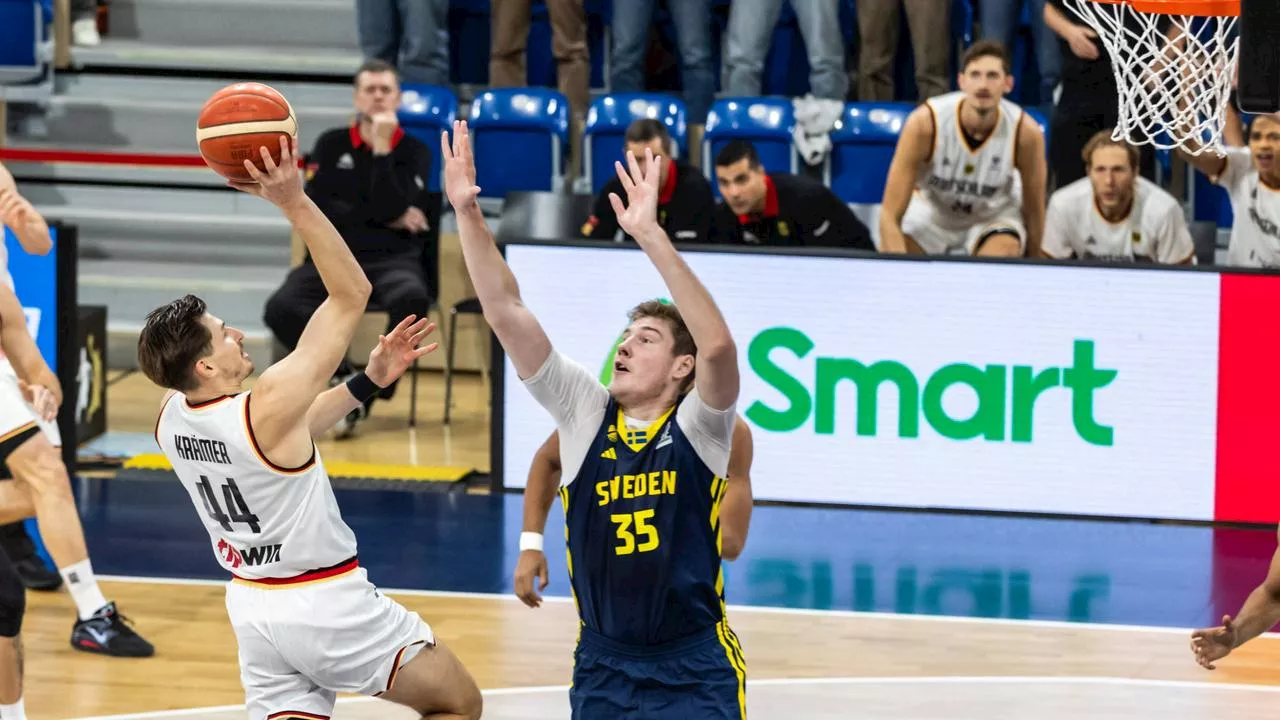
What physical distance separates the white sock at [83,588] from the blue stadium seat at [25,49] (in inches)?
243

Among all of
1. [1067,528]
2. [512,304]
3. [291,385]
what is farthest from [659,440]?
[1067,528]

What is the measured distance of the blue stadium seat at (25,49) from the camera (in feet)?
39.5

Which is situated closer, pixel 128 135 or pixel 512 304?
pixel 512 304

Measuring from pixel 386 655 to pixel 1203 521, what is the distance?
5111 mm

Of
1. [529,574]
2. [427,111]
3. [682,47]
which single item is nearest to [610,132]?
[682,47]

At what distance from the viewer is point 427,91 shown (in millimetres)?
11281

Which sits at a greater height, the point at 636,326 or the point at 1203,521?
the point at 636,326

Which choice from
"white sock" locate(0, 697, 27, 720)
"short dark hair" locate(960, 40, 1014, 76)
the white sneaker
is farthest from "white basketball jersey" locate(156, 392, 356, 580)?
A: the white sneaker

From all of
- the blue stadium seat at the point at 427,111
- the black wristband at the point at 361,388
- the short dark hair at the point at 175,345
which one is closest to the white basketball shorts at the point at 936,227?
the blue stadium seat at the point at 427,111

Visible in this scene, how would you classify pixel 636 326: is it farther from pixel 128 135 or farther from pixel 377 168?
pixel 128 135

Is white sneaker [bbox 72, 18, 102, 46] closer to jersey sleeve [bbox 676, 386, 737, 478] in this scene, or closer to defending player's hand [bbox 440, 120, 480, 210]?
defending player's hand [bbox 440, 120, 480, 210]

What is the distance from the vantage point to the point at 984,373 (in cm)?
866

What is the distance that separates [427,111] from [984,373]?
13.4ft

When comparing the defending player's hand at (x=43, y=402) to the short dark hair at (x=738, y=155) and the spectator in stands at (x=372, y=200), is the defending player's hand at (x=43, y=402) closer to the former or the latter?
the spectator in stands at (x=372, y=200)
